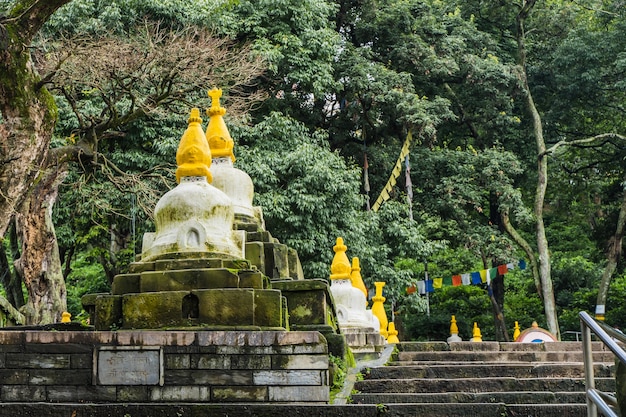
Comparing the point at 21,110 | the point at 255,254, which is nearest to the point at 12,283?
the point at 21,110

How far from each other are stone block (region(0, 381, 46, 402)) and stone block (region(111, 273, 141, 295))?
122 cm

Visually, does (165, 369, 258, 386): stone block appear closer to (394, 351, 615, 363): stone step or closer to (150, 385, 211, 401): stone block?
(150, 385, 211, 401): stone block

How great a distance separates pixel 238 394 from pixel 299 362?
1.84 feet

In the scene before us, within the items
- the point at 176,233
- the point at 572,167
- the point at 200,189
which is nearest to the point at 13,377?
the point at 176,233

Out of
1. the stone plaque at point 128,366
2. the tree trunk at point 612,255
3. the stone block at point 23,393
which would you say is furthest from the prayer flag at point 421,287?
the stone block at point 23,393

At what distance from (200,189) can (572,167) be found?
19.8 meters

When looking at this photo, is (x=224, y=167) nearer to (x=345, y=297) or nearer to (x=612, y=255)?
(x=345, y=297)

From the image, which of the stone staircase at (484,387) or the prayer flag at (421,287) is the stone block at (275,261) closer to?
the stone staircase at (484,387)

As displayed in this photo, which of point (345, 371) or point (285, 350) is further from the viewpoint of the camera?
point (345, 371)

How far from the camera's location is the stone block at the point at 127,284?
24.6 feet

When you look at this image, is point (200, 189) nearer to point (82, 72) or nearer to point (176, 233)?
point (176, 233)

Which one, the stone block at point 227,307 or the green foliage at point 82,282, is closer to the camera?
the stone block at point 227,307

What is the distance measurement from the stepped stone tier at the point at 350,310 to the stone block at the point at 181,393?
517cm

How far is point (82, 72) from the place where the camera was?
15352mm
